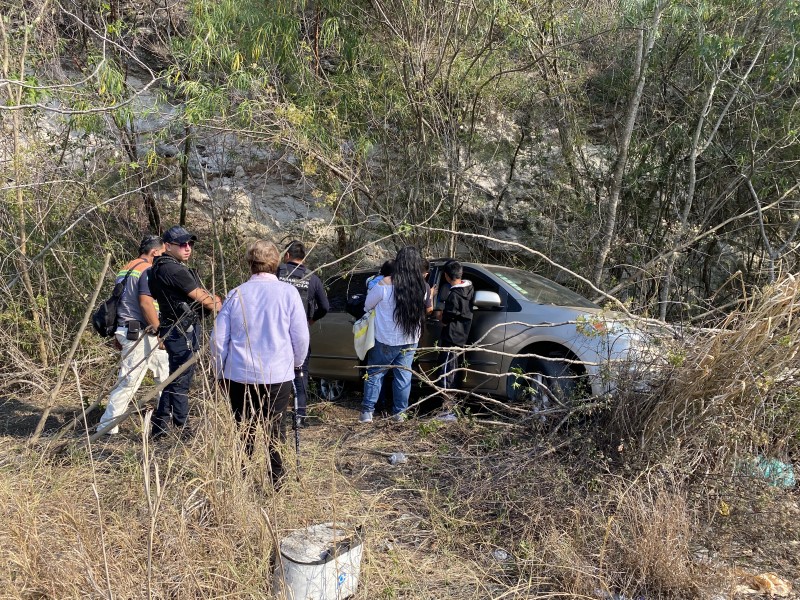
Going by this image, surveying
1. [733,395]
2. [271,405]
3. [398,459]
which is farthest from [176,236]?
[733,395]

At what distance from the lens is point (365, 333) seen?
21.1 ft

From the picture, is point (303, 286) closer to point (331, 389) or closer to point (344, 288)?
point (344, 288)

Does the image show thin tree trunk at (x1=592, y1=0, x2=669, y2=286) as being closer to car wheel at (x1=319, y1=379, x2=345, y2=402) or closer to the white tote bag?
car wheel at (x1=319, y1=379, x2=345, y2=402)

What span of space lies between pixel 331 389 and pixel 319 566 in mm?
4836

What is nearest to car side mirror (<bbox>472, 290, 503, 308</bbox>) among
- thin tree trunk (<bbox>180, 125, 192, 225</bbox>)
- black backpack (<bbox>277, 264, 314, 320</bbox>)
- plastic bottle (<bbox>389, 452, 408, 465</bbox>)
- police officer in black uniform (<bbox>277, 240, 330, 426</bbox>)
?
police officer in black uniform (<bbox>277, 240, 330, 426</bbox>)

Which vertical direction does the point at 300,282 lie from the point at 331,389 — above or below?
above

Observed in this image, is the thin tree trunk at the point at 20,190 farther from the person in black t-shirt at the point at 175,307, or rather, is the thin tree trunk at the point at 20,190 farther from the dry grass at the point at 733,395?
the dry grass at the point at 733,395

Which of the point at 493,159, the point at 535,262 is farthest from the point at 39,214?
the point at 535,262

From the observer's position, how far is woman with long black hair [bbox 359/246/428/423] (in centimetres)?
618

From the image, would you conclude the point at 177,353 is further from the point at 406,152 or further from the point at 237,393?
the point at 406,152

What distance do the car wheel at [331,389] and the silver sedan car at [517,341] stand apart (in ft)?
0.04

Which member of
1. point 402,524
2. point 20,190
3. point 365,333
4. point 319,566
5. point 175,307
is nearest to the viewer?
point 319,566

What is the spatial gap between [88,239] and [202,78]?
2476 mm

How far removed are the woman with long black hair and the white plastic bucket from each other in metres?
2.83
